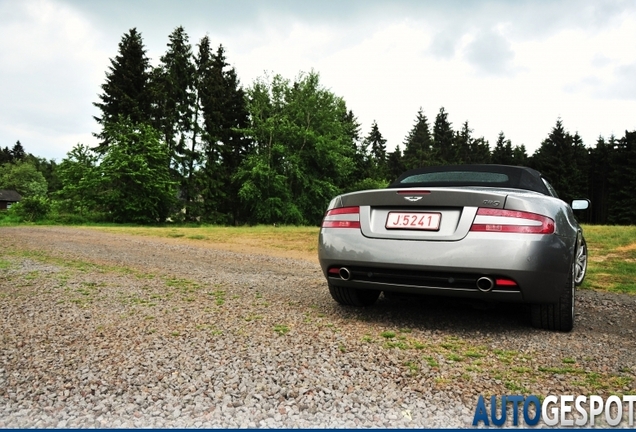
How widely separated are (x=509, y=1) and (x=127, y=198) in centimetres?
2730

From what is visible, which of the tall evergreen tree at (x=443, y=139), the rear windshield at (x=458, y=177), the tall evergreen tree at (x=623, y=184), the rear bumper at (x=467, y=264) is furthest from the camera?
the tall evergreen tree at (x=443, y=139)

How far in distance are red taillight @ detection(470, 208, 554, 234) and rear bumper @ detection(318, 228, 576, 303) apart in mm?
44

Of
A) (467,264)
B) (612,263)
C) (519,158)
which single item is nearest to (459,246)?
(467,264)

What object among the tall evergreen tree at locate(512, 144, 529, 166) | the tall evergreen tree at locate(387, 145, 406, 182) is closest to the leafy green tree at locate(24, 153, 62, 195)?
the tall evergreen tree at locate(387, 145, 406, 182)

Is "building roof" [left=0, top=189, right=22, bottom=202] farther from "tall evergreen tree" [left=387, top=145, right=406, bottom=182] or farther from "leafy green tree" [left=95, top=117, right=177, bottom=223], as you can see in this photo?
"tall evergreen tree" [left=387, top=145, right=406, bottom=182]

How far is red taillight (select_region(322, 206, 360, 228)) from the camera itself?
3.30m

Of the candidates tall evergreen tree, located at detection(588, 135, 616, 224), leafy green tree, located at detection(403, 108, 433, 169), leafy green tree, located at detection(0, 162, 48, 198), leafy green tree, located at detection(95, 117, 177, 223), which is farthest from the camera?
leafy green tree, located at detection(0, 162, 48, 198)

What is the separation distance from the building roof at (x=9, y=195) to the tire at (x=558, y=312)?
90717 mm

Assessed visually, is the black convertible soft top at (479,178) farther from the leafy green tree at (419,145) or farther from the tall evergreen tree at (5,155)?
the tall evergreen tree at (5,155)

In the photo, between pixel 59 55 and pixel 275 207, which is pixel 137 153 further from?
pixel 59 55

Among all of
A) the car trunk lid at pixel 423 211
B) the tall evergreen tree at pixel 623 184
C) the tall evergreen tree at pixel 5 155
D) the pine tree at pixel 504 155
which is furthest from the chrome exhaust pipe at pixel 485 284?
the tall evergreen tree at pixel 5 155

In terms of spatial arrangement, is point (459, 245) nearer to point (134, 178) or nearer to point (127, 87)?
point (134, 178)

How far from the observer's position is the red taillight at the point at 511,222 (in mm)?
2766

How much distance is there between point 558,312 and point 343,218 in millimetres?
1814
